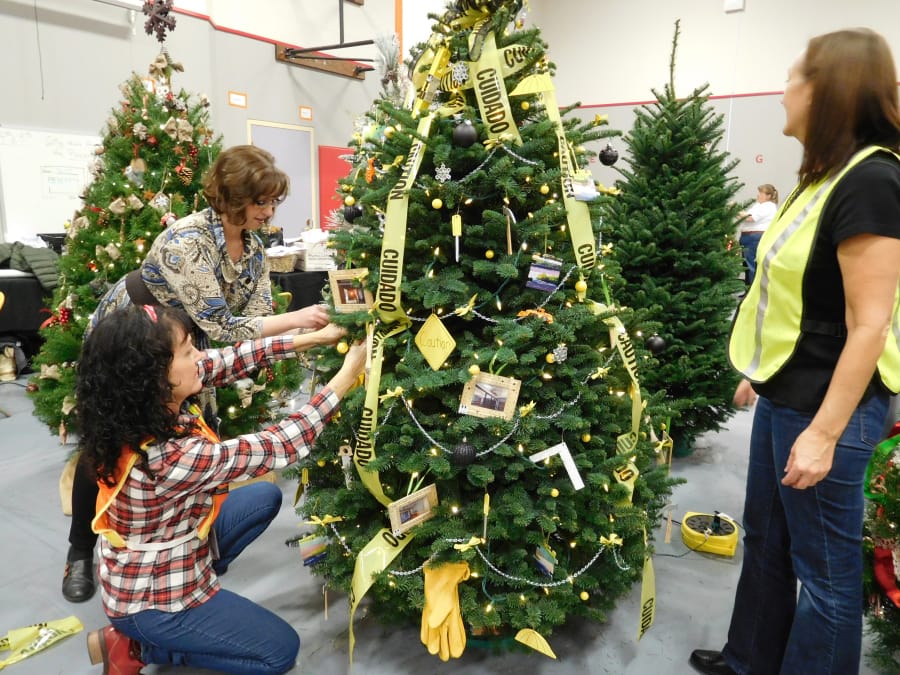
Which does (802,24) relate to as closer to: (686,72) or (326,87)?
(686,72)

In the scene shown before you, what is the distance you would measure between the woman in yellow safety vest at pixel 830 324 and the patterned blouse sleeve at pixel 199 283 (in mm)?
1563

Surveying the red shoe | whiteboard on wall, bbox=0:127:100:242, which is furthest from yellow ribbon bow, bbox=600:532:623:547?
whiteboard on wall, bbox=0:127:100:242

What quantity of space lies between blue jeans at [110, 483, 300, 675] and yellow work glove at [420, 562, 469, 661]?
16.7 inches

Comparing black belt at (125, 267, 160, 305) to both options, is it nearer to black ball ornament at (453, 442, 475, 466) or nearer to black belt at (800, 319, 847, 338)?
black ball ornament at (453, 442, 475, 466)

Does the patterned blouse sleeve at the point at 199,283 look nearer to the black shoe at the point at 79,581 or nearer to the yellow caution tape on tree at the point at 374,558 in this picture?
the yellow caution tape on tree at the point at 374,558

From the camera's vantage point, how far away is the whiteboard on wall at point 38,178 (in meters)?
5.02

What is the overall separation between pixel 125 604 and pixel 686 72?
9.31 metres

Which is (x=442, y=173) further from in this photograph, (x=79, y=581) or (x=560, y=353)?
(x=79, y=581)

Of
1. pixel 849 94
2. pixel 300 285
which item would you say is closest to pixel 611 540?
pixel 849 94

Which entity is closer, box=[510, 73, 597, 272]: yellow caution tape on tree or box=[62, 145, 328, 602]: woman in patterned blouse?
box=[510, 73, 597, 272]: yellow caution tape on tree

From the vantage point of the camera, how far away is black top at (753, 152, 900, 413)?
3.75 feet

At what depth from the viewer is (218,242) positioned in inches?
79.7

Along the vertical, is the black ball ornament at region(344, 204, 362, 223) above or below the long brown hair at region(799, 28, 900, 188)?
below

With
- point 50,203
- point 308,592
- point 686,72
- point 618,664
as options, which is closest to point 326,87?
point 50,203
